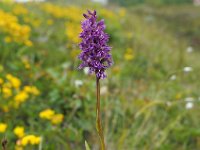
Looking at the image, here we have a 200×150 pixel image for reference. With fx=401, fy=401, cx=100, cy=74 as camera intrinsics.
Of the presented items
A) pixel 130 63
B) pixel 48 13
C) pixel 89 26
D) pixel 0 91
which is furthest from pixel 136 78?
pixel 89 26

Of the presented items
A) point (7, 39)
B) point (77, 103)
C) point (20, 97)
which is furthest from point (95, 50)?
point (7, 39)

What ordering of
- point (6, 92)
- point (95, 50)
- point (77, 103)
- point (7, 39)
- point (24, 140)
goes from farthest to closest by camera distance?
point (7, 39), point (77, 103), point (6, 92), point (24, 140), point (95, 50)

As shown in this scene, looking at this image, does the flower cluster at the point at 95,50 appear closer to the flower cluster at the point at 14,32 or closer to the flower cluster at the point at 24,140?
the flower cluster at the point at 24,140

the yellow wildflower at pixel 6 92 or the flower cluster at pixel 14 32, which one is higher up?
A: the flower cluster at pixel 14 32

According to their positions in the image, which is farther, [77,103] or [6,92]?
[77,103]

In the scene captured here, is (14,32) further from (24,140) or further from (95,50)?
(95,50)

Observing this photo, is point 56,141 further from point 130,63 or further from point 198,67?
point 198,67

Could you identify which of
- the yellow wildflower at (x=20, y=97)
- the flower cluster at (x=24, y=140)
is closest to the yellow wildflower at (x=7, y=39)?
the yellow wildflower at (x=20, y=97)

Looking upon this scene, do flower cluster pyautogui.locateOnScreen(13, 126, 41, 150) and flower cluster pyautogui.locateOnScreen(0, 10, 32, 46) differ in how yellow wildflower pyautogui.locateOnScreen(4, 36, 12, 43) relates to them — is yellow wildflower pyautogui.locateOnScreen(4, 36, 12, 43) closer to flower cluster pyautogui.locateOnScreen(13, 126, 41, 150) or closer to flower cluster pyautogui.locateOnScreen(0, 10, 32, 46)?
flower cluster pyautogui.locateOnScreen(0, 10, 32, 46)

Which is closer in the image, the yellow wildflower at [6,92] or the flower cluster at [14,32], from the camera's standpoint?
the yellow wildflower at [6,92]

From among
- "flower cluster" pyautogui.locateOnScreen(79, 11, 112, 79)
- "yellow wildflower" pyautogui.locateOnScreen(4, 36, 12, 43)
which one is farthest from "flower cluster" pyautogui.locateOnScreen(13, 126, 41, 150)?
"yellow wildflower" pyautogui.locateOnScreen(4, 36, 12, 43)
